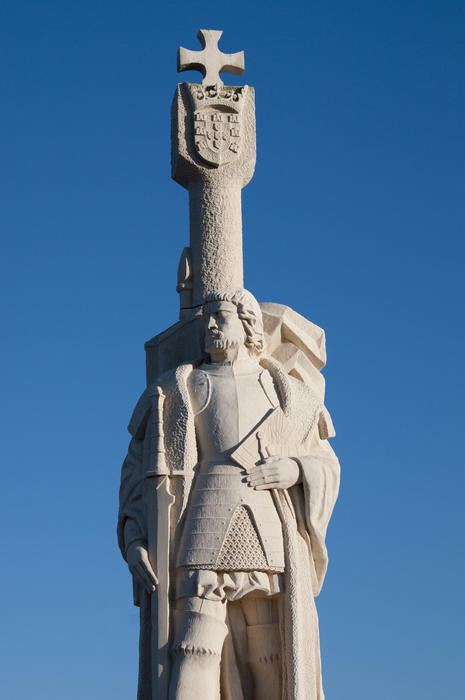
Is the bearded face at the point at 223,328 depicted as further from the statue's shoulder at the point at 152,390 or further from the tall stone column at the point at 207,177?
the tall stone column at the point at 207,177

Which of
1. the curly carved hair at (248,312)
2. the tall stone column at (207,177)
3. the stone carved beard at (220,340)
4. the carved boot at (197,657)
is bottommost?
the carved boot at (197,657)

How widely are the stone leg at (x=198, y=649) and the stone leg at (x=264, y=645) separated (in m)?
0.25

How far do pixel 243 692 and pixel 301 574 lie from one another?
1.00 meters

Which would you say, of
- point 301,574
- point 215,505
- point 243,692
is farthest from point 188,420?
point 243,692

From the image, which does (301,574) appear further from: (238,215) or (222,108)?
(222,108)

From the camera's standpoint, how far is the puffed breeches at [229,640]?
9.04 m

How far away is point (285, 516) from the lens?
31.1 ft

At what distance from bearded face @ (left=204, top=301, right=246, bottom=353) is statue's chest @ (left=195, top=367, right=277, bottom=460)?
0.24 metres

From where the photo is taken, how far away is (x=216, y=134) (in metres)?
11.2

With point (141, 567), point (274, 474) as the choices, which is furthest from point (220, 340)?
point (141, 567)

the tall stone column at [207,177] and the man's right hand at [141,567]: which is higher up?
the tall stone column at [207,177]

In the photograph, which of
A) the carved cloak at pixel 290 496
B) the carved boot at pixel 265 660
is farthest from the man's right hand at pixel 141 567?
the carved boot at pixel 265 660

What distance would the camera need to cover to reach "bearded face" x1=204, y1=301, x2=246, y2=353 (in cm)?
986

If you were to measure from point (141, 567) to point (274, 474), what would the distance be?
125 centimetres
